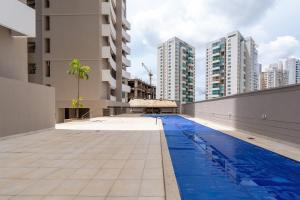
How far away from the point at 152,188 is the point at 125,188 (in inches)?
22.6

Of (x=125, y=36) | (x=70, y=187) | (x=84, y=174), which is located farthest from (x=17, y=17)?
(x=125, y=36)

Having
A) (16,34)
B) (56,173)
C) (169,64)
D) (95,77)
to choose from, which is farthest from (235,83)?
(56,173)

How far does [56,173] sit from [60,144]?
5.40 m

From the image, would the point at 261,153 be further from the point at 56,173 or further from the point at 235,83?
the point at 235,83

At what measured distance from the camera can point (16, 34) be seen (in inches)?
676

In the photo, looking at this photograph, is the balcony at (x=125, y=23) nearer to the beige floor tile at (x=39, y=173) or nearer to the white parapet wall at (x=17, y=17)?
the white parapet wall at (x=17, y=17)

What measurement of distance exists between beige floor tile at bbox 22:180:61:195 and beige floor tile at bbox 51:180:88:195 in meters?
0.13

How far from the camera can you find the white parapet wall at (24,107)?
13.7 m

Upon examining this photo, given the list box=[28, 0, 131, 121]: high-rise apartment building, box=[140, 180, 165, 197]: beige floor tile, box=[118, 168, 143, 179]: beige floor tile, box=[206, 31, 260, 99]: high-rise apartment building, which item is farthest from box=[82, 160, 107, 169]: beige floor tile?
box=[206, 31, 260, 99]: high-rise apartment building

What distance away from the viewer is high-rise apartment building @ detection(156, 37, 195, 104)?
136m

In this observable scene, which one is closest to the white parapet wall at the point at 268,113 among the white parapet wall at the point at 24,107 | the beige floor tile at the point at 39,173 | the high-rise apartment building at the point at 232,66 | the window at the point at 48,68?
the beige floor tile at the point at 39,173

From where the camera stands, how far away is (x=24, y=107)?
15492mm

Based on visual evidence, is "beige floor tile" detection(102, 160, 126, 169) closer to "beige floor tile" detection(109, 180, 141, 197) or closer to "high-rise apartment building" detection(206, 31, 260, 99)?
"beige floor tile" detection(109, 180, 141, 197)

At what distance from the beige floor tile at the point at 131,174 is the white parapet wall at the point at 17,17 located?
11109 mm
